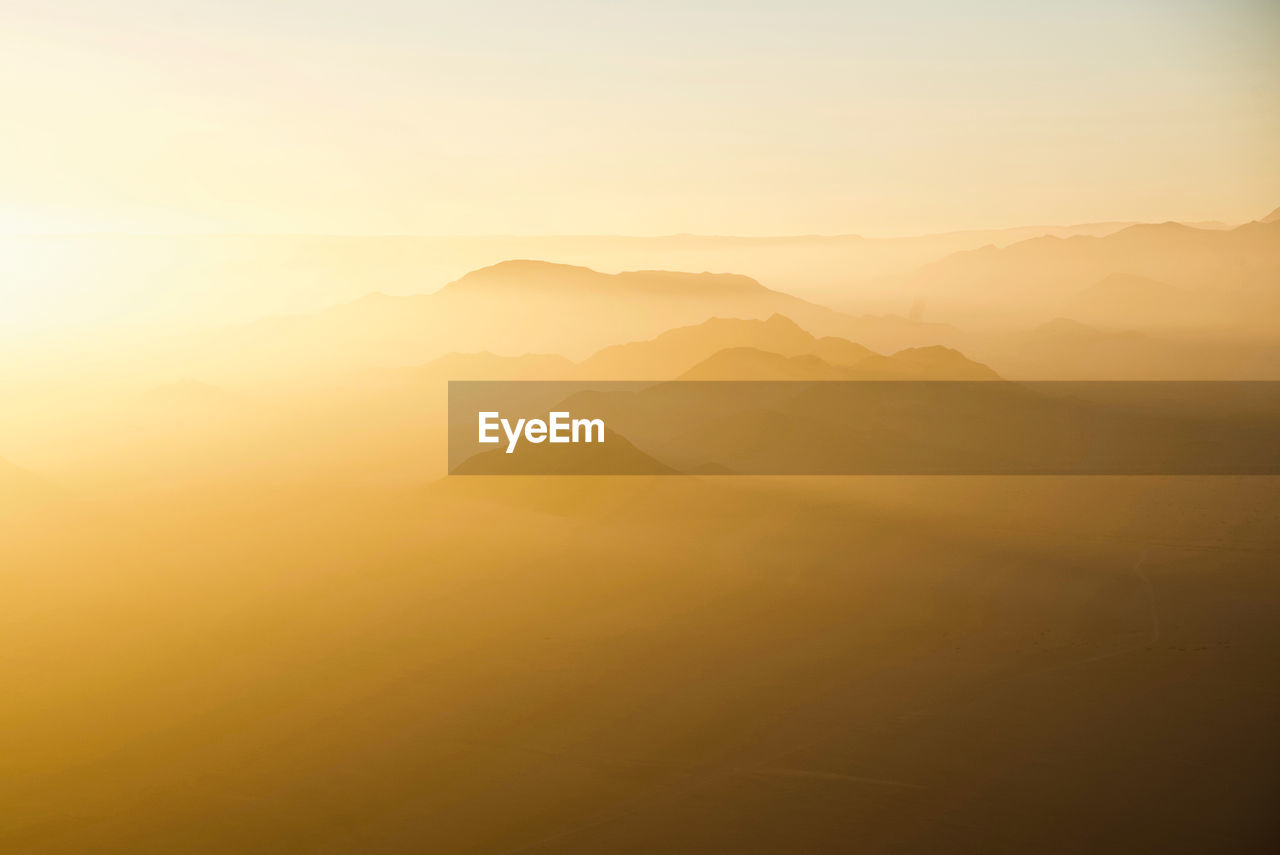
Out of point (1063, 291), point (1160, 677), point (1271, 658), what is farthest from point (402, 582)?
point (1063, 291)

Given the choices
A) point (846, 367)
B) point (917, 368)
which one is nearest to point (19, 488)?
point (846, 367)

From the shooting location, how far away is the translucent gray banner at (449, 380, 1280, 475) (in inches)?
1451

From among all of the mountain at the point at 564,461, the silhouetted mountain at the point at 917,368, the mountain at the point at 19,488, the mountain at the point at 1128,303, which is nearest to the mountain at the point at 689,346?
the silhouetted mountain at the point at 917,368

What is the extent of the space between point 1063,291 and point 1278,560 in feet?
95.2

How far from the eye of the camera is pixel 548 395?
1603 inches

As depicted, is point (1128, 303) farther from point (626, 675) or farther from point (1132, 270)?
point (626, 675)

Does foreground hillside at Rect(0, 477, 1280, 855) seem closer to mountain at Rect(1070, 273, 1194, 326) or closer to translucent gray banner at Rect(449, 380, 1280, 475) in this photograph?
translucent gray banner at Rect(449, 380, 1280, 475)

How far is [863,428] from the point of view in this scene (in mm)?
44219

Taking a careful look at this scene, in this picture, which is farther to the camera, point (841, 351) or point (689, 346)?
point (689, 346)

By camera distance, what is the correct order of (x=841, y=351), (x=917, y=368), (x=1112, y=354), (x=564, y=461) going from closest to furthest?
(x=564, y=461) < (x=917, y=368) < (x=841, y=351) < (x=1112, y=354)

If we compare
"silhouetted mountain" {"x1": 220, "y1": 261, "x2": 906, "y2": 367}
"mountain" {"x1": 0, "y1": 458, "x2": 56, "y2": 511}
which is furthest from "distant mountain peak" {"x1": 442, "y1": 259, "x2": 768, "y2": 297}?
"mountain" {"x1": 0, "y1": 458, "x2": 56, "y2": 511}

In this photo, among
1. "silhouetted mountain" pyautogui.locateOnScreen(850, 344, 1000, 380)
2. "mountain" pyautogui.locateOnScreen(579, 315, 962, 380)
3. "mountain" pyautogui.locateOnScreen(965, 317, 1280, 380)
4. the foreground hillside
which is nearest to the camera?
the foreground hillside

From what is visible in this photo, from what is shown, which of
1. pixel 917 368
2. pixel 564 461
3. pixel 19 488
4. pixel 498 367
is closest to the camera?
pixel 19 488

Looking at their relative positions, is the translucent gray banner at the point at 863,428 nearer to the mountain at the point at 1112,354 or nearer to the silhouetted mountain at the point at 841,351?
the mountain at the point at 1112,354
